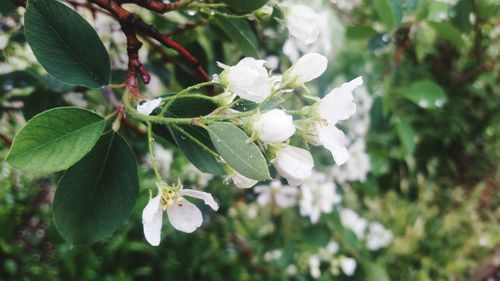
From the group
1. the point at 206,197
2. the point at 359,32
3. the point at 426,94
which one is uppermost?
the point at 206,197

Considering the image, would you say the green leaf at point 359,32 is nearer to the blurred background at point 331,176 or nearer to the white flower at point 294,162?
the blurred background at point 331,176

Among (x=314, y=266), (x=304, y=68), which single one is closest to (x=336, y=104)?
(x=304, y=68)

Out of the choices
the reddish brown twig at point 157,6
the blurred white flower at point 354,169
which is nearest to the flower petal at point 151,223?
the reddish brown twig at point 157,6

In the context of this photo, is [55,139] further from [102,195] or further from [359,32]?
[359,32]

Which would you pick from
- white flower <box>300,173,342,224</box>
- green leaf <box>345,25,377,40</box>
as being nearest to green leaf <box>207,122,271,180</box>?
green leaf <box>345,25,377,40</box>

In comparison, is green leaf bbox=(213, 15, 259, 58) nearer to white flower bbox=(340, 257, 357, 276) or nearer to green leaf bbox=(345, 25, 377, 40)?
green leaf bbox=(345, 25, 377, 40)

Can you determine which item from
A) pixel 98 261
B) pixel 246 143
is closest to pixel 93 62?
pixel 246 143

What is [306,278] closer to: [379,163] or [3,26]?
[379,163]
